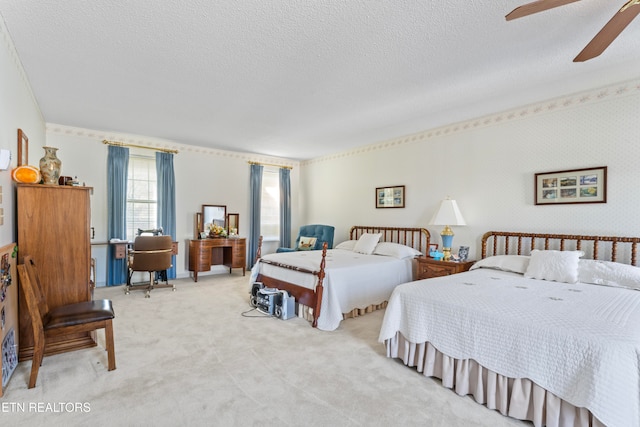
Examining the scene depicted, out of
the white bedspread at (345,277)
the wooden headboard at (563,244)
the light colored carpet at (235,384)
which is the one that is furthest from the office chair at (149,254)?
the wooden headboard at (563,244)

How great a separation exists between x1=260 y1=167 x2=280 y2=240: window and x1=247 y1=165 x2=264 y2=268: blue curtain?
0.29m

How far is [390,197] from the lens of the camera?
5637 mm

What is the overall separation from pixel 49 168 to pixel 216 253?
150 inches

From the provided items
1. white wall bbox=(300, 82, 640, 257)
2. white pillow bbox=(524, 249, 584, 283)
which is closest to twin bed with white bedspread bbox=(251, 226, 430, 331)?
white wall bbox=(300, 82, 640, 257)

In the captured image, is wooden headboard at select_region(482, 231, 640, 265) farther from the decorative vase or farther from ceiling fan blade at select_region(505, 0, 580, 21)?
the decorative vase

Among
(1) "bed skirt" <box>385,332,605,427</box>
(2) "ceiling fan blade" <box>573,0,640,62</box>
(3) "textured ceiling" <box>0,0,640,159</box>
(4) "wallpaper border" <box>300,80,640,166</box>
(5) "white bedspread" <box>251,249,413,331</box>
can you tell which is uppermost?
(3) "textured ceiling" <box>0,0,640,159</box>

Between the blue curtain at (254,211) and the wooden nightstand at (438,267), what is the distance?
3766 millimetres

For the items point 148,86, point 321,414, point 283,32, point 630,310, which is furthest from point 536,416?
point 148,86

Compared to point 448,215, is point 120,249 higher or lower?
lower

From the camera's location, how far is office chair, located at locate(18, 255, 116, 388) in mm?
2252

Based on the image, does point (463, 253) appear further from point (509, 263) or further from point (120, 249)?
point (120, 249)

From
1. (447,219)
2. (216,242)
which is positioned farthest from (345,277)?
(216,242)

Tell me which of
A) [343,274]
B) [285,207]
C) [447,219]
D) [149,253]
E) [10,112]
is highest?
[10,112]

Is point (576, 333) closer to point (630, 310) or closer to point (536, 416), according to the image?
point (536, 416)
